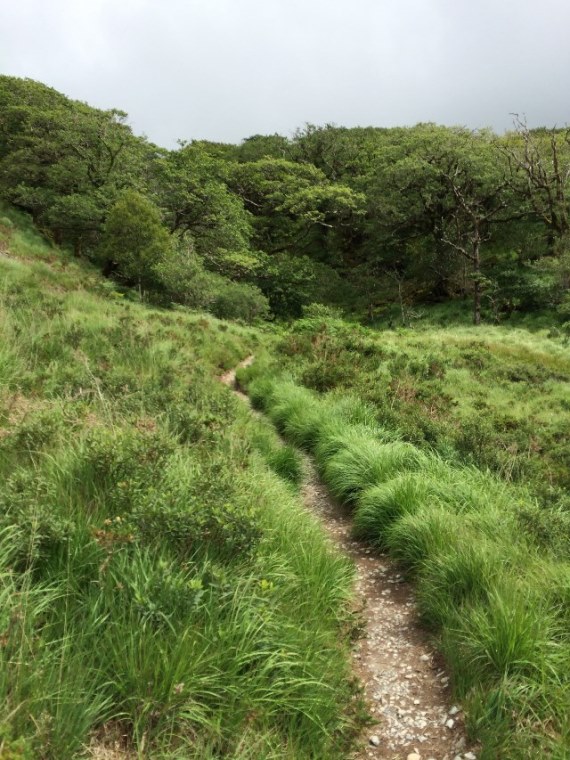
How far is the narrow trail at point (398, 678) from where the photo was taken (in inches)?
110

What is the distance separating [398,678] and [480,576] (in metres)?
0.92

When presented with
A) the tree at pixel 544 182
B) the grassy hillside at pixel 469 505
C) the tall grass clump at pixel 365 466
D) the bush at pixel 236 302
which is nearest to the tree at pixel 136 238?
the bush at pixel 236 302

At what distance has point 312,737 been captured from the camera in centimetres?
255

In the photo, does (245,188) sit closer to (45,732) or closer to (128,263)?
(128,263)

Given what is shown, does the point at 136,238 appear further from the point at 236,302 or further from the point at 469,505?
the point at 469,505

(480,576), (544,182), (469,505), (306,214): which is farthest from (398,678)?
(306,214)

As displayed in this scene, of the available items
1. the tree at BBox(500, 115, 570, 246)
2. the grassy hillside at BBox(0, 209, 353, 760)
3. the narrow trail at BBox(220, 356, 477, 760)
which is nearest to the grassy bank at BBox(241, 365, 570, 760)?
the narrow trail at BBox(220, 356, 477, 760)

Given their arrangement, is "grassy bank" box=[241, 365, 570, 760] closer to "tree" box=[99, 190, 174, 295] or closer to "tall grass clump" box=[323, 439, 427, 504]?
"tall grass clump" box=[323, 439, 427, 504]

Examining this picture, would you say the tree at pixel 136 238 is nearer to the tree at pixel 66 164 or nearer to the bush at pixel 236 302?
the tree at pixel 66 164

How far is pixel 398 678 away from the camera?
328 centimetres

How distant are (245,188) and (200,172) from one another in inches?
623

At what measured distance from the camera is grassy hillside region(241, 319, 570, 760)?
2768 mm

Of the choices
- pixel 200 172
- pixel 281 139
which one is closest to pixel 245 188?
pixel 281 139

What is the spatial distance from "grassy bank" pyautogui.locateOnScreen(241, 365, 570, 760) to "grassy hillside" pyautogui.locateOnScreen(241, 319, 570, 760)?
1 centimetres
